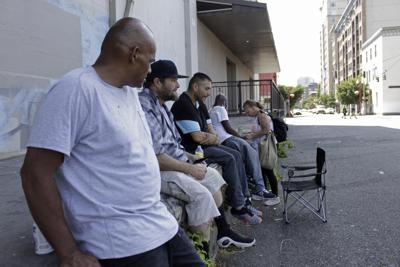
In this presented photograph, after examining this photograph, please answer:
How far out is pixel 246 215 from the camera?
18.2 ft

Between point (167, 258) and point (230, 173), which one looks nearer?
point (167, 258)

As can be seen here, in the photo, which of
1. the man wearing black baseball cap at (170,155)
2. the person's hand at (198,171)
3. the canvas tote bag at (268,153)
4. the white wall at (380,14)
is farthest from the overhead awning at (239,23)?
the white wall at (380,14)

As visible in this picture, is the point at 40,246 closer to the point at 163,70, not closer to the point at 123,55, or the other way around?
the point at 123,55

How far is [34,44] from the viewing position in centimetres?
509

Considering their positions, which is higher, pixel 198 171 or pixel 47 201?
pixel 47 201

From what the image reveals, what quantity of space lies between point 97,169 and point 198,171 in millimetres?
2243

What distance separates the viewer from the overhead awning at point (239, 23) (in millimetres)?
13055

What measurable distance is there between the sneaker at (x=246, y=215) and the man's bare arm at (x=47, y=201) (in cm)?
390

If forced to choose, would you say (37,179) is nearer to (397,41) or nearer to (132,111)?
(132,111)

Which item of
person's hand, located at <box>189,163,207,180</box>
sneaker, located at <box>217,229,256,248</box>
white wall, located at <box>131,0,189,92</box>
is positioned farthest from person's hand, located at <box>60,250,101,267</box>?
white wall, located at <box>131,0,189,92</box>

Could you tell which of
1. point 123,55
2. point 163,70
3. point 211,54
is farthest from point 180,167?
point 211,54

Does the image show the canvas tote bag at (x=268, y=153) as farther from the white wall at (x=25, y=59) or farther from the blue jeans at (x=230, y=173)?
the white wall at (x=25, y=59)

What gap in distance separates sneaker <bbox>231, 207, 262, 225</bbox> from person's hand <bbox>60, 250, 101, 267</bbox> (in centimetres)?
383

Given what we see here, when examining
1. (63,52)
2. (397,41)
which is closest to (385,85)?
(397,41)
